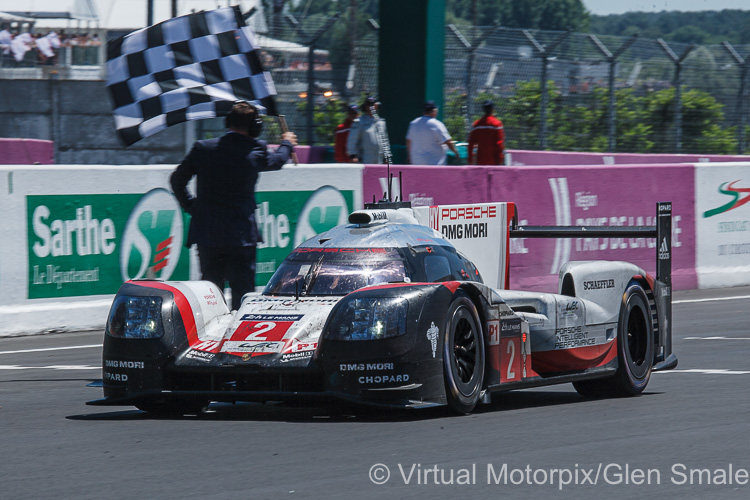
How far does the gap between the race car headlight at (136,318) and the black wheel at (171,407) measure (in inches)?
17.1

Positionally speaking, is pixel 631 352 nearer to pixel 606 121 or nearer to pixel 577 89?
pixel 577 89

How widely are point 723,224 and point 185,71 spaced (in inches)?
360

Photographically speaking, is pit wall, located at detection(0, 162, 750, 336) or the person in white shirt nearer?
pit wall, located at detection(0, 162, 750, 336)

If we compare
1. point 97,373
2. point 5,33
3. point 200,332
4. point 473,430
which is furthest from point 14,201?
→ point 5,33

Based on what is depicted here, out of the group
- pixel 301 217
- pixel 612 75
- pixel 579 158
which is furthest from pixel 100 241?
pixel 612 75

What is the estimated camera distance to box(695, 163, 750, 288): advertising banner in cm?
1595

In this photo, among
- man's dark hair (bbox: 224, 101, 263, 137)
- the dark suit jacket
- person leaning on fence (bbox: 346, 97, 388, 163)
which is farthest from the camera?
person leaning on fence (bbox: 346, 97, 388, 163)

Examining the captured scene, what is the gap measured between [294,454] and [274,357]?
0.92m

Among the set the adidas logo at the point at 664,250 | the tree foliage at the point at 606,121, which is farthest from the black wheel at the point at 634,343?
the tree foliage at the point at 606,121

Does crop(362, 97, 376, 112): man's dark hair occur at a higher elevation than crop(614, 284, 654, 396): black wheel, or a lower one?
higher

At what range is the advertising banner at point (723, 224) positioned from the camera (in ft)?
52.3

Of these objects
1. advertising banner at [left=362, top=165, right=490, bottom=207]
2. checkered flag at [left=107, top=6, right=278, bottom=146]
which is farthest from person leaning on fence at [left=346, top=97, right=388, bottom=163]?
checkered flag at [left=107, top=6, right=278, bottom=146]

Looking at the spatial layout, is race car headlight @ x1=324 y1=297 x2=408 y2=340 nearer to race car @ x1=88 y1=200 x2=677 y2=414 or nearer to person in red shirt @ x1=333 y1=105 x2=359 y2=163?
race car @ x1=88 y1=200 x2=677 y2=414

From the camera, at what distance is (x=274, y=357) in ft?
20.9
